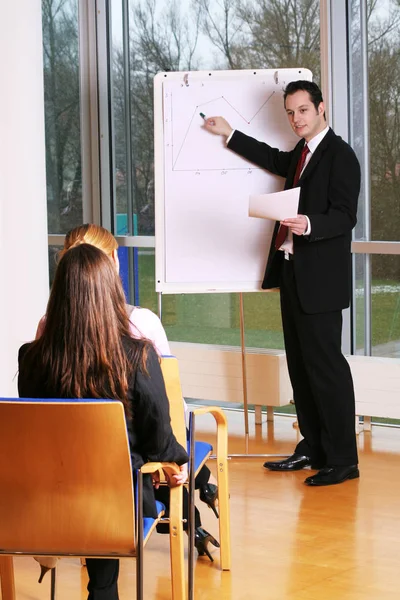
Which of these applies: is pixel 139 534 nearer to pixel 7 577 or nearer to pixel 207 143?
pixel 7 577

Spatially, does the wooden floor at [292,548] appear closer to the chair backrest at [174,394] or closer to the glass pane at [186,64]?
the chair backrest at [174,394]

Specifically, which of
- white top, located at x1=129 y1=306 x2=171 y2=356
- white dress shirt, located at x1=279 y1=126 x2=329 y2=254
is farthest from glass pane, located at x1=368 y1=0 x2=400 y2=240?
white top, located at x1=129 y1=306 x2=171 y2=356

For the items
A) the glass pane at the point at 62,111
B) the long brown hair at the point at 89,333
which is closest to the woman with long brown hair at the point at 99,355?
the long brown hair at the point at 89,333

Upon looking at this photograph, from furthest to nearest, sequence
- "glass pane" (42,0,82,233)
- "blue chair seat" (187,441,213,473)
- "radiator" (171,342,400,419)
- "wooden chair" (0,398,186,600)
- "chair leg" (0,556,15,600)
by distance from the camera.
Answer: "glass pane" (42,0,82,233), "radiator" (171,342,400,419), "blue chair seat" (187,441,213,473), "chair leg" (0,556,15,600), "wooden chair" (0,398,186,600)

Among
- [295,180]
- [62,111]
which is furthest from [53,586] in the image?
[62,111]

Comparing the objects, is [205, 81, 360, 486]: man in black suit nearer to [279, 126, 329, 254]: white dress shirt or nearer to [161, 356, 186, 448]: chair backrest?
[279, 126, 329, 254]: white dress shirt

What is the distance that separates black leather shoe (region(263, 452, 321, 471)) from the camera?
4840mm

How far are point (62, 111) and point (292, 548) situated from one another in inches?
170

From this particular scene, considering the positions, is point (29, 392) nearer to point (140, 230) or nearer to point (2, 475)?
point (2, 475)

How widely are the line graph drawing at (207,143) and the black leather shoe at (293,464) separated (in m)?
1.48

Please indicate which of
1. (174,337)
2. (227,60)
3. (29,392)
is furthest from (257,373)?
(29,392)

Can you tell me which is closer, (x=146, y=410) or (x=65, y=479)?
(x=65, y=479)

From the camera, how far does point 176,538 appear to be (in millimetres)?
2617

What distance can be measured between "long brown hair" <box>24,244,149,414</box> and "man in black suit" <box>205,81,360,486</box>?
2.13m
